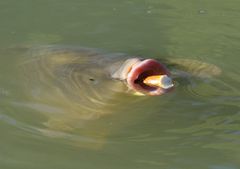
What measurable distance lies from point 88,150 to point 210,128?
0.78 meters

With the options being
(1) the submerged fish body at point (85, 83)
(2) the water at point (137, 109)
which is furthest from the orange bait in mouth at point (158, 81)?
(2) the water at point (137, 109)

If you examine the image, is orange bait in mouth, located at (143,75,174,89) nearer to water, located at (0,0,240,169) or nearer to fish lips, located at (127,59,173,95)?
fish lips, located at (127,59,173,95)

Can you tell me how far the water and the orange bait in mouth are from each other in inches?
8.8

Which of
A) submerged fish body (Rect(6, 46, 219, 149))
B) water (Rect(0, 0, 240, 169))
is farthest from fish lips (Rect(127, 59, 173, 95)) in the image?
water (Rect(0, 0, 240, 169))

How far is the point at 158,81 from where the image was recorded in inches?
135

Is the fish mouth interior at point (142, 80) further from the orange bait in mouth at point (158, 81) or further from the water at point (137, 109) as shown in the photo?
the water at point (137, 109)

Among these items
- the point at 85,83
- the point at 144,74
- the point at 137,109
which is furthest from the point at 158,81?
the point at 85,83

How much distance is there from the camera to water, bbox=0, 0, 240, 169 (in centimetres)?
331

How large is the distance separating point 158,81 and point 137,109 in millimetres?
353

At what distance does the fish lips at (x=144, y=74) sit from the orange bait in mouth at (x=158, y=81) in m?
0.03

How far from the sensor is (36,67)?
4410mm

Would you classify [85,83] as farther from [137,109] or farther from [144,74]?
[144,74]

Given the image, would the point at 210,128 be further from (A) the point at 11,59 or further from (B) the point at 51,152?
(A) the point at 11,59

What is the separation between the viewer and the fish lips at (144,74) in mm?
3418
